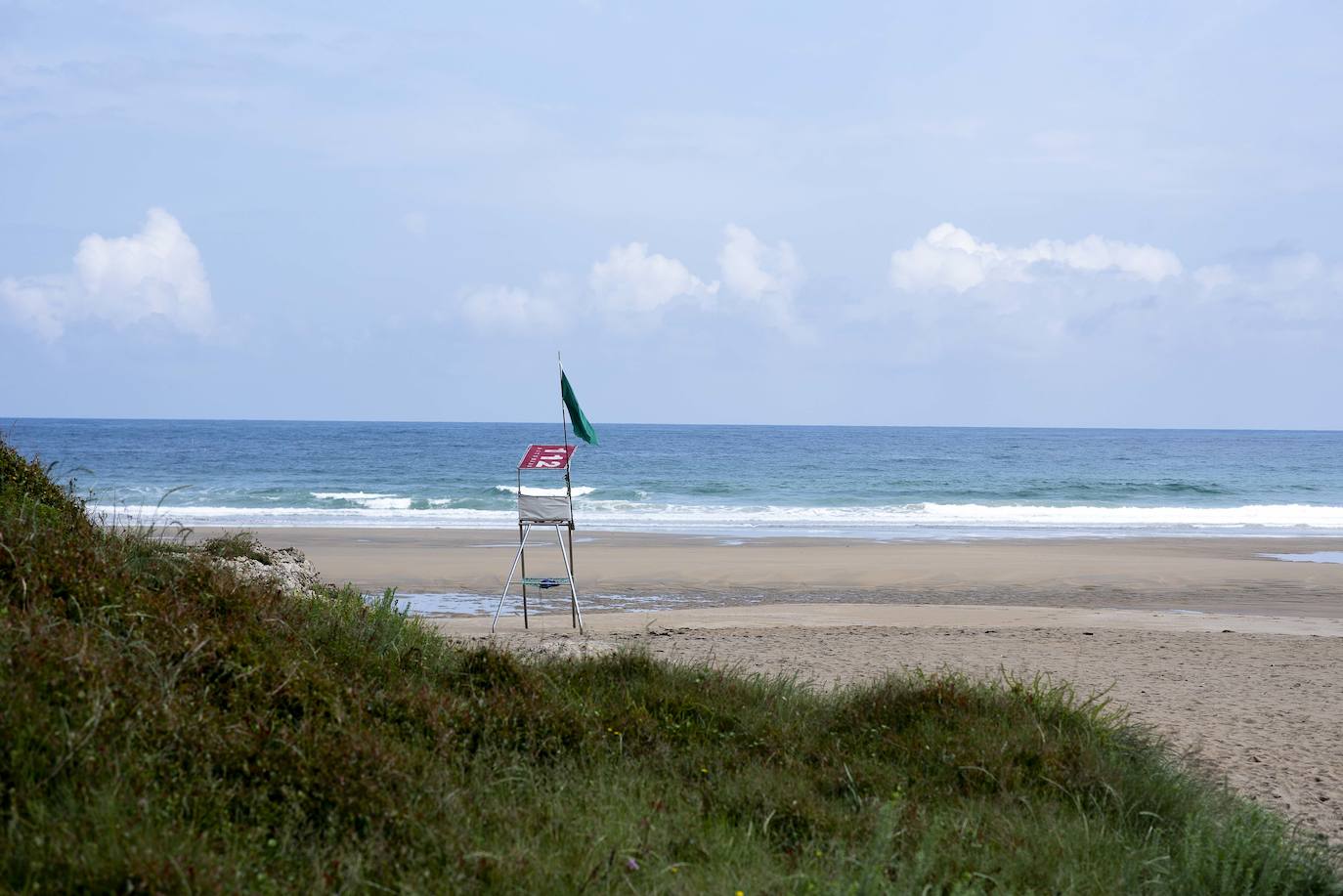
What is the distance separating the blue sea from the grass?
6271mm

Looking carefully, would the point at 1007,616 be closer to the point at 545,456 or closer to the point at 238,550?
the point at 545,456

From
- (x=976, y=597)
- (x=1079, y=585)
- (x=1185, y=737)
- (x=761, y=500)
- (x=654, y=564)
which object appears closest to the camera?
(x=1185, y=737)

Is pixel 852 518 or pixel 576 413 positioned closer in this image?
pixel 576 413

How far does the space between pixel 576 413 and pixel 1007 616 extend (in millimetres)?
6622

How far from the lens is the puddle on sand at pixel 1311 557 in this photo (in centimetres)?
2166

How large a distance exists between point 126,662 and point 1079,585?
15866 mm

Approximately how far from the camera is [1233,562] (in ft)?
67.4

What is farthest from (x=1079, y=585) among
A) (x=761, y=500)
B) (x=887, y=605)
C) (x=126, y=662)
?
(x=761, y=500)

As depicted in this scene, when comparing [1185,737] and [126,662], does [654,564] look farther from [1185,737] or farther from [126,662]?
[126,662]

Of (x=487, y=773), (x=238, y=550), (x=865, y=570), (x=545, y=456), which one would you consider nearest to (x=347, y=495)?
(x=865, y=570)

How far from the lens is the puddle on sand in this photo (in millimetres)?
21656

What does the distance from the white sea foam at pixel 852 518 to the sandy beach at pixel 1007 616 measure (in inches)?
129

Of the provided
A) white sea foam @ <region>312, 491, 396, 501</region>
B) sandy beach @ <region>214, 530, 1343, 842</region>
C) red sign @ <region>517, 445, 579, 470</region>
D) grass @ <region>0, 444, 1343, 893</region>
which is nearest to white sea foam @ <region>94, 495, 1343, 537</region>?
white sea foam @ <region>312, 491, 396, 501</region>

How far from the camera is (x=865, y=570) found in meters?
19.0
